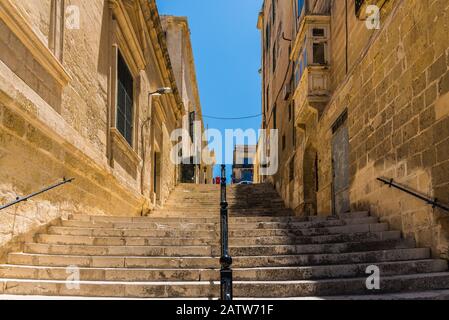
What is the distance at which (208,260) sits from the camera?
558 cm

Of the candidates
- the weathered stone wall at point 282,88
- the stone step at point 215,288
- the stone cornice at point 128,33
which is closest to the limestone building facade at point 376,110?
the stone step at point 215,288

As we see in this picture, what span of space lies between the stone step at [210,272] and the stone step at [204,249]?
66 cm

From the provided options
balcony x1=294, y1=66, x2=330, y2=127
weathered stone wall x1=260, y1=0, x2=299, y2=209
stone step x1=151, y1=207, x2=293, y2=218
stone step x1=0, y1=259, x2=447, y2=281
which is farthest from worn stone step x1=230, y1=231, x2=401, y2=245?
weathered stone wall x1=260, y1=0, x2=299, y2=209

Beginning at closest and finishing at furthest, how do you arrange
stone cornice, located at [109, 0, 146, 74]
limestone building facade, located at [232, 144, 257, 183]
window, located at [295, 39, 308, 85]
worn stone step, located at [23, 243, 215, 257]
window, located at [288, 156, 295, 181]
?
worn stone step, located at [23, 243, 215, 257] < stone cornice, located at [109, 0, 146, 74] < window, located at [295, 39, 308, 85] < window, located at [288, 156, 295, 181] < limestone building facade, located at [232, 144, 257, 183]

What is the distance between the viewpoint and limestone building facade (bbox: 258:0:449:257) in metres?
5.46

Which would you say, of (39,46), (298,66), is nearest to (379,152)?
(39,46)

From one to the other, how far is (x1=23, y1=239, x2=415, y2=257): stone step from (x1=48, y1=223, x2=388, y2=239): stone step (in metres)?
0.61

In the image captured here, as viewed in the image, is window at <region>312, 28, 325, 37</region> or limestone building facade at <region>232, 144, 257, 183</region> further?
limestone building facade at <region>232, 144, 257, 183</region>

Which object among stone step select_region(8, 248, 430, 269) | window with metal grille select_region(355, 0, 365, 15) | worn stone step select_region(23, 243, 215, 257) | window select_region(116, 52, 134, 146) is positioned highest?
window with metal grille select_region(355, 0, 365, 15)

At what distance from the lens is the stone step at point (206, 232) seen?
21.6ft

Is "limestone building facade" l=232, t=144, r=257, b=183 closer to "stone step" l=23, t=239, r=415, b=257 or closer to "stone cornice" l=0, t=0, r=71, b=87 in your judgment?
"stone cornice" l=0, t=0, r=71, b=87

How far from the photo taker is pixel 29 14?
20.8ft

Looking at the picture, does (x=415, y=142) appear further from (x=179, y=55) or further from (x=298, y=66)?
(x=179, y=55)
